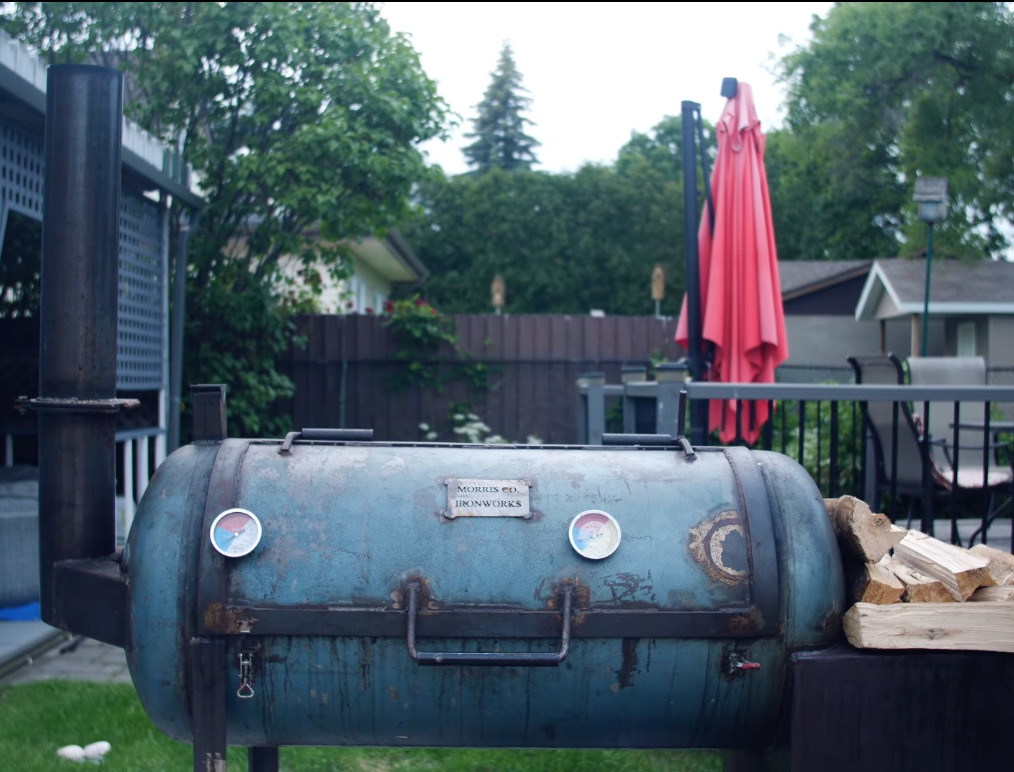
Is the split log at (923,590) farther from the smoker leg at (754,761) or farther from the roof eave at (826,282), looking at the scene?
the roof eave at (826,282)

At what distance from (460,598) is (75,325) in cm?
124

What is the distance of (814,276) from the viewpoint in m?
27.3

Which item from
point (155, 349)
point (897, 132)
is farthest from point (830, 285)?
point (155, 349)

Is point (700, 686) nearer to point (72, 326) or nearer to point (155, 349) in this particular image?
point (72, 326)

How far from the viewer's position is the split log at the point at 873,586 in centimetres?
241

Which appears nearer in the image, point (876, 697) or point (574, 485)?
point (876, 697)

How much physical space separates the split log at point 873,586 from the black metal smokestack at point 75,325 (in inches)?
77.9

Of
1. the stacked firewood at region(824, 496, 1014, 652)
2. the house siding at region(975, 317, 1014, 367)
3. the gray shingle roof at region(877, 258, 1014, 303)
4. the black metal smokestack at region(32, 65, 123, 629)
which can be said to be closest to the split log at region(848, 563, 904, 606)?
the stacked firewood at region(824, 496, 1014, 652)

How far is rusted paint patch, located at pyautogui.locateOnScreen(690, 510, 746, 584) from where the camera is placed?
2.34 metres

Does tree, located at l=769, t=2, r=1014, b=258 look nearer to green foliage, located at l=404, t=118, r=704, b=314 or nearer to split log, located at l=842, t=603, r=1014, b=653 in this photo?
green foliage, located at l=404, t=118, r=704, b=314

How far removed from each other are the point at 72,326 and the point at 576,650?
1536mm

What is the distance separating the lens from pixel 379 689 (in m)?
2.35

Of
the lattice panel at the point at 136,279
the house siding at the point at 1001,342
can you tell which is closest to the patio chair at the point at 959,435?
the lattice panel at the point at 136,279

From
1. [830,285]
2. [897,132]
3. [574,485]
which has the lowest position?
[574,485]
